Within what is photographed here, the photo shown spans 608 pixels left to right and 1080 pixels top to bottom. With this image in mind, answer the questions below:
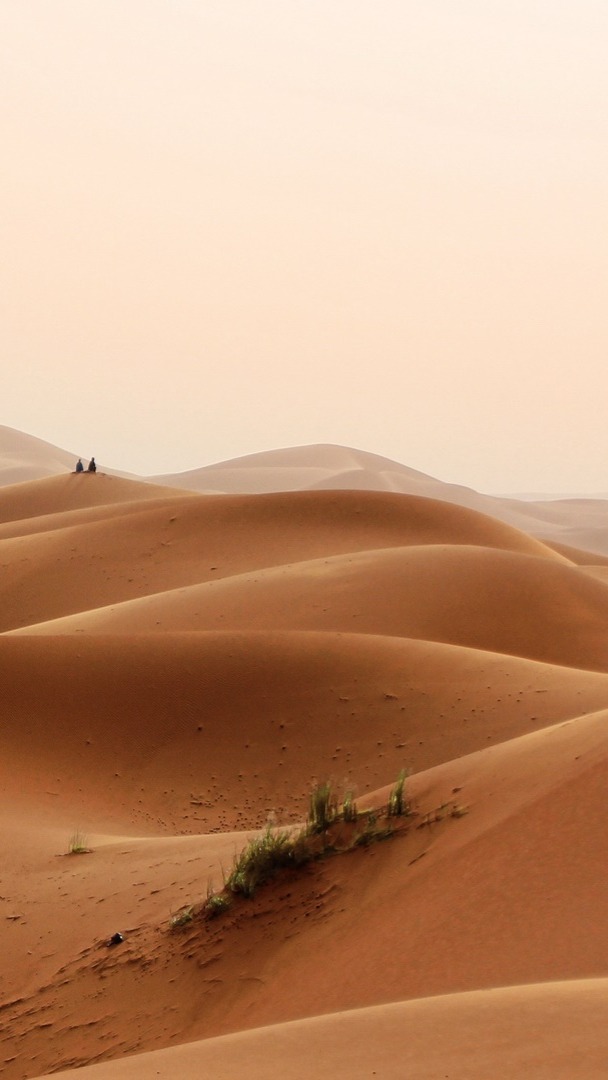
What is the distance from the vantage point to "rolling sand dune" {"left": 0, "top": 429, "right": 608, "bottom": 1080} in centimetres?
599

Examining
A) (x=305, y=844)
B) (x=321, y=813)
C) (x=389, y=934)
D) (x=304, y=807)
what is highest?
(x=321, y=813)

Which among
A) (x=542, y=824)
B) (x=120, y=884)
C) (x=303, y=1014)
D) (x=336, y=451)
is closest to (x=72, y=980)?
(x=120, y=884)

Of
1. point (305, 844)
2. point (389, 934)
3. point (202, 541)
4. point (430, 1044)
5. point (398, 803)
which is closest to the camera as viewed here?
point (430, 1044)

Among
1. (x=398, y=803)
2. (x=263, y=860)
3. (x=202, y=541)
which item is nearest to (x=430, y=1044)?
(x=263, y=860)

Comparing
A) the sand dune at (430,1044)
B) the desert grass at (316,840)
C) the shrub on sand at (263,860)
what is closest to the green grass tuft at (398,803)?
the desert grass at (316,840)

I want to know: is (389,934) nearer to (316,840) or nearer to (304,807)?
(316,840)

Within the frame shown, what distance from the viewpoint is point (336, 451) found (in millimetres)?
193375

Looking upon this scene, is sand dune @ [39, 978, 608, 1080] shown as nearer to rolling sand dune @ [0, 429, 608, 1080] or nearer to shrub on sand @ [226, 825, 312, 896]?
rolling sand dune @ [0, 429, 608, 1080]

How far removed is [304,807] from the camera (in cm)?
1426

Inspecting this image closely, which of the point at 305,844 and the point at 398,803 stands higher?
the point at 398,803

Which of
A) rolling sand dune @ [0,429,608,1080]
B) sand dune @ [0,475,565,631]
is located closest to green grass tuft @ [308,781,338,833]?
rolling sand dune @ [0,429,608,1080]

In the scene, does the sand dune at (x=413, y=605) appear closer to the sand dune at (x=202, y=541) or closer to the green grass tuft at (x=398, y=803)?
the sand dune at (x=202, y=541)

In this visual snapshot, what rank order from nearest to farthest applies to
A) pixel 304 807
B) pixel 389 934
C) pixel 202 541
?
pixel 389 934 → pixel 304 807 → pixel 202 541

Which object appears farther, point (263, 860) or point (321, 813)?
point (321, 813)
